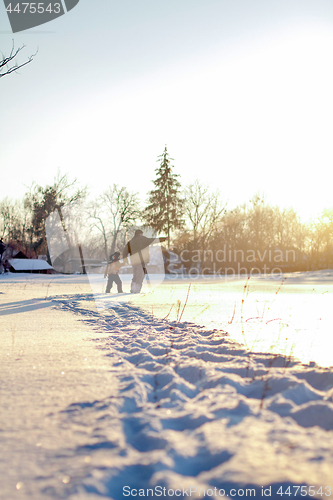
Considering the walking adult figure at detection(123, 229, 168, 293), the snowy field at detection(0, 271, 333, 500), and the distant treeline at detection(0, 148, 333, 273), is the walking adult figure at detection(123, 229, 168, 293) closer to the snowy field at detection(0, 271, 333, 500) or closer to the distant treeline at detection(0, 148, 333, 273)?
the snowy field at detection(0, 271, 333, 500)

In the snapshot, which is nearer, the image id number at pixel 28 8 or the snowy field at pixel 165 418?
the snowy field at pixel 165 418

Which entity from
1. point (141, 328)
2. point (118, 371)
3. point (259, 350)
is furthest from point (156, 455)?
point (141, 328)

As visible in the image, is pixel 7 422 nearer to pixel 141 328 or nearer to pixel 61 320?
pixel 141 328

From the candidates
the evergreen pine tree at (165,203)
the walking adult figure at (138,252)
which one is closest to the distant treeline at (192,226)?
the evergreen pine tree at (165,203)

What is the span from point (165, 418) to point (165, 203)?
3773cm

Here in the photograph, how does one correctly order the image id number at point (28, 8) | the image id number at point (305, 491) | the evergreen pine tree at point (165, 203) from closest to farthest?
the image id number at point (305, 491) < the image id number at point (28, 8) < the evergreen pine tree at point (165, 203)

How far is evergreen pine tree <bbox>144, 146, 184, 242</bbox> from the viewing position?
128ft

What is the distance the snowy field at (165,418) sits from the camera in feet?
4.29

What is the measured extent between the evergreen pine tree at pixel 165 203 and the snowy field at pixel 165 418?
35590mm

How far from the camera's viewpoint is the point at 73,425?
174cm

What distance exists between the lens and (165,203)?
39.0 metres

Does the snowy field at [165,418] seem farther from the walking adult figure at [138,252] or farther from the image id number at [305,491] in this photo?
the walking adult figure at [138,252]

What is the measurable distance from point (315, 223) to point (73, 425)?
5193 centimetres

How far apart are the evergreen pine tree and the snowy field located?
3559 cm
